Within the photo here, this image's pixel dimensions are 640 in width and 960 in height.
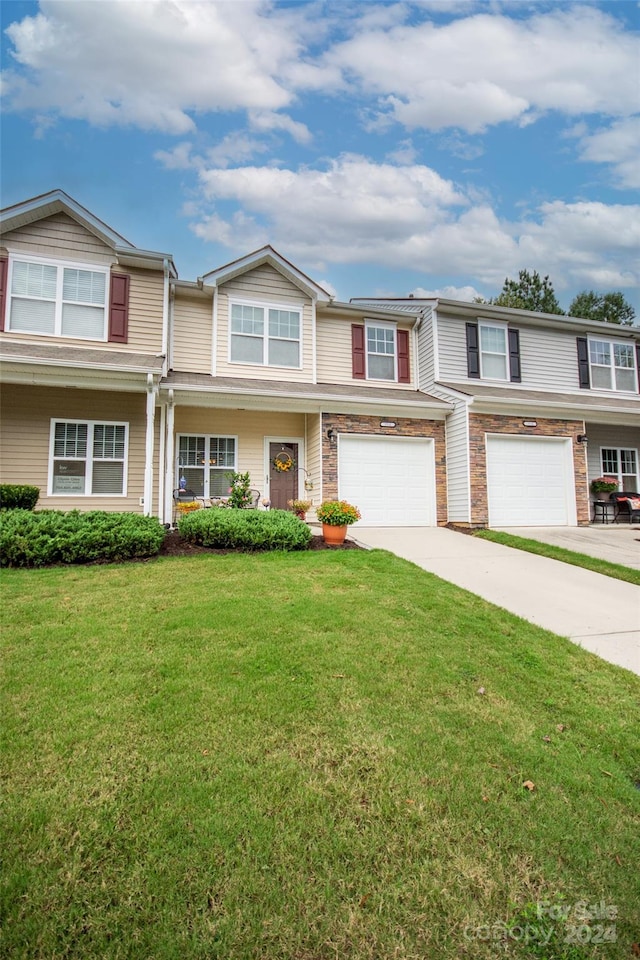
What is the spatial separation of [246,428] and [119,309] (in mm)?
4067

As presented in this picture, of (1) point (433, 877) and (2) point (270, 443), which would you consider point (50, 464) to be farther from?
(1) point (433, 877)

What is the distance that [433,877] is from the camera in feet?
6.20

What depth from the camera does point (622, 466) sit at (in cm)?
1512

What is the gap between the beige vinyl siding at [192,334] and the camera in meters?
11.9

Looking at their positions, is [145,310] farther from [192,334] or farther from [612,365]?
[612,365]

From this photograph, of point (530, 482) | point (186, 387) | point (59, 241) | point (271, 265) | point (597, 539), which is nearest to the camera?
point (186, 387)

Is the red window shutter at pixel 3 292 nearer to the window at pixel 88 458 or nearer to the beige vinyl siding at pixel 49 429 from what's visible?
the beige vinyl siding at pixel 49 429

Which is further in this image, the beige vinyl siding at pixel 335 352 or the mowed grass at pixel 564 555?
the beige vinyl siding at pixel 335 352

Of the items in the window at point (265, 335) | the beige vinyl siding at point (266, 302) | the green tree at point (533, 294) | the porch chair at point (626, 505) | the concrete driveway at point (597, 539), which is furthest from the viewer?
the green tree at point (533, 294)

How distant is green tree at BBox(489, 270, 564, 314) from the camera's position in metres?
30.9

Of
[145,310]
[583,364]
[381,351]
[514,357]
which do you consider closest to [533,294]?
[583,364]

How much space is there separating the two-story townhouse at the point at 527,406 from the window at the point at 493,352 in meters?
0.03

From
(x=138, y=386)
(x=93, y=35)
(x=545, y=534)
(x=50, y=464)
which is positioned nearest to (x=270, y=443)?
(x=138, y=386)

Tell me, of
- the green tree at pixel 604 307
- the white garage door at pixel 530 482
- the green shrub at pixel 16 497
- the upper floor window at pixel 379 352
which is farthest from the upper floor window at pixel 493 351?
the green tree at pixel 604 307
